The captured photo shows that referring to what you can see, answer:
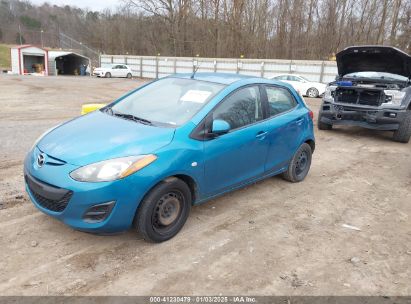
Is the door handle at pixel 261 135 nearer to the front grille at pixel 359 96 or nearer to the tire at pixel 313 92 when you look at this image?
the front grille at pixel 359 96

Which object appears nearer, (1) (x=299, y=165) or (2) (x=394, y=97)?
(1) (x=299, y=165)

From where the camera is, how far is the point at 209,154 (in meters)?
3.64

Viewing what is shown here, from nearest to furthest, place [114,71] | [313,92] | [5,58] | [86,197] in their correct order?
[86,197] → [313,92] → [114,71] → [5,58]

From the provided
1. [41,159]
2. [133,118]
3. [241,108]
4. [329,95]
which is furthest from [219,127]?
[329,95]

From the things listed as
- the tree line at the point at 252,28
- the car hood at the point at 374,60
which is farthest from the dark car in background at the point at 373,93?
the tree line at the point at 252,28

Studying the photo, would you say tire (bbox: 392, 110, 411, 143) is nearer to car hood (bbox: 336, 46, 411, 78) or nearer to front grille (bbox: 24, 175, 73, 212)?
car hood (bbox: 336, 46, 411, 78)

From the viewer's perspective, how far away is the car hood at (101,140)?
3119mm

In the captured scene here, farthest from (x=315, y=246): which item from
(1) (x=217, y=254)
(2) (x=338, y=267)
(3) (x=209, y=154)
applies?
(3) (x=209, y=154)

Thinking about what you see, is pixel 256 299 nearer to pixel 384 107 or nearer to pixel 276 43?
pixel 384 107

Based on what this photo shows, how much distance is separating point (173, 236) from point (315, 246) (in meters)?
1.43

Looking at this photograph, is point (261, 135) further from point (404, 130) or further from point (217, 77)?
point (404, 130)

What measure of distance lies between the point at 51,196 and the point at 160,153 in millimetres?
995

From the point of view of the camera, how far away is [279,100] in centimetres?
486

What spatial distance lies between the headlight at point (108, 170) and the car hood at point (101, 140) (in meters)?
0.06
